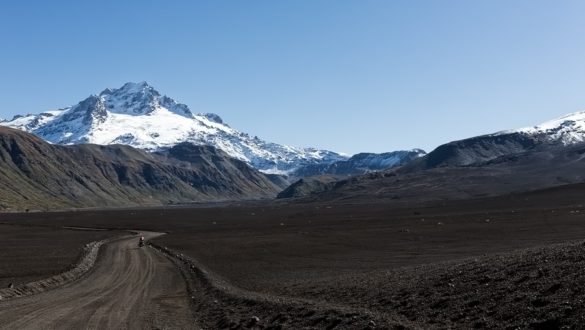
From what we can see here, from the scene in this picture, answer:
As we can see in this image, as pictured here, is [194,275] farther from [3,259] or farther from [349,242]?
[349,242]

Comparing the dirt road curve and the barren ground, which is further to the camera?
the dirt road curve

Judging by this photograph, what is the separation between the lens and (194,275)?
4666 cm

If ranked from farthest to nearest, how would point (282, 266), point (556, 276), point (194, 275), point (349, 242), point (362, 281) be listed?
point (349, 242), point (282, 266), point (194, 275), point (362, 281), point (556, 276)

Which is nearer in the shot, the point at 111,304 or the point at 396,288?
the point at 396,288

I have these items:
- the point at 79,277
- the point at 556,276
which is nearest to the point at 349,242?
the point at 79,277

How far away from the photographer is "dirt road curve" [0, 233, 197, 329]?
27.9 meters

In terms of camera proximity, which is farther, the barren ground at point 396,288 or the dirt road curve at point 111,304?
the dirt road curve at point 111,304

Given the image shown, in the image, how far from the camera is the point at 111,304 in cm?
3341

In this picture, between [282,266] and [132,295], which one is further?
[282,266]

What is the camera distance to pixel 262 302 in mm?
29562

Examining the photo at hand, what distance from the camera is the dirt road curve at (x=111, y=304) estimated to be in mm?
27906

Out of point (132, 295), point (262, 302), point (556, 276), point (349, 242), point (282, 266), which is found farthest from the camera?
point (349, 242)

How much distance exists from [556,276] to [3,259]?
55448mm

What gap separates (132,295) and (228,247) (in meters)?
37.7
